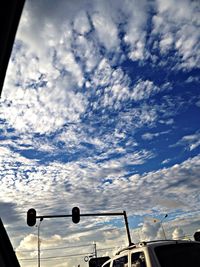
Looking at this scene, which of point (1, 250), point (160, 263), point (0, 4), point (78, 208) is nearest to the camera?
point (0, 4)

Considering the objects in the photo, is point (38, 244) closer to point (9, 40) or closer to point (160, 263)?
point (160, 263)

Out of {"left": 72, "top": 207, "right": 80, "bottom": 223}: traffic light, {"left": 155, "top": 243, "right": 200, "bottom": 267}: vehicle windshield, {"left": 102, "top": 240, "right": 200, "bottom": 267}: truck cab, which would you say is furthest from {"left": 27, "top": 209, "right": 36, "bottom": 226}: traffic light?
{"left": 155, "top": 243, "right": 200, "bottom": 267}: vehicle windshield

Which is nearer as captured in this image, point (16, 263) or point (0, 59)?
point (0, 59)

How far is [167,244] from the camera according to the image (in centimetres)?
556

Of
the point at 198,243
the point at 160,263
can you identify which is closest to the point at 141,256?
the point at 160,263

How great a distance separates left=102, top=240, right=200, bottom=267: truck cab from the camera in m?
5.15

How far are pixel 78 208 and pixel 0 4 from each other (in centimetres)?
1974

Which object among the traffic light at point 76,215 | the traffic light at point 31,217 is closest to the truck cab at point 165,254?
the traffic light at point 31,217

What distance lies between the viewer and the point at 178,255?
5273mm

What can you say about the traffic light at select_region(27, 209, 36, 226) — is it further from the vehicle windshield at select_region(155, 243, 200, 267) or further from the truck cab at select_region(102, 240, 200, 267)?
the vehicle windshield at select_region(155, 243, 200, 267)

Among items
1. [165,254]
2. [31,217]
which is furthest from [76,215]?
[165,254]

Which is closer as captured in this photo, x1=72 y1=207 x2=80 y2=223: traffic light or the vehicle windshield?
the vehicle windshield

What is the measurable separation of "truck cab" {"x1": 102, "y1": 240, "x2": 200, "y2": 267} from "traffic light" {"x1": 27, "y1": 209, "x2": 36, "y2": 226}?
46.8ft

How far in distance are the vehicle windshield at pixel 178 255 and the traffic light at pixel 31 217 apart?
49.7ft
